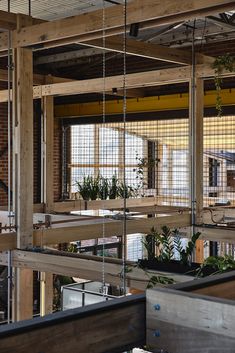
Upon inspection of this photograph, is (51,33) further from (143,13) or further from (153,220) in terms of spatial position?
(153,220)

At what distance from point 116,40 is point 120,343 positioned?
147 inches

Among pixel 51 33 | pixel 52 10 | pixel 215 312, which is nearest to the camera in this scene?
pixel 215 312

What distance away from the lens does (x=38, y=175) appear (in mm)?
10359

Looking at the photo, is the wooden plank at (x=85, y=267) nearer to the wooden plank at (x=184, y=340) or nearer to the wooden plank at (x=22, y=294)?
the wooden plank at (x=22, y=294)

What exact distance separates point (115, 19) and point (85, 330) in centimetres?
281

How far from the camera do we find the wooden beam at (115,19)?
10.7 ft

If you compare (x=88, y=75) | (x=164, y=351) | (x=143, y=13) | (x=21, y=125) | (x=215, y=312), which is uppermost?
(x=88, y=75)

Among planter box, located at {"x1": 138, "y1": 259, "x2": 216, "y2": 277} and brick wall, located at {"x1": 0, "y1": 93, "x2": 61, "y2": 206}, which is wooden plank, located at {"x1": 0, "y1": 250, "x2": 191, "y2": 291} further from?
brick wall, located at {"x1": 0, "y1": 93, "x2": 61, "y2": 206}

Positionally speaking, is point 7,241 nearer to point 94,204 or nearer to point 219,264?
point 219,264

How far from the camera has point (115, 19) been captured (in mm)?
3748

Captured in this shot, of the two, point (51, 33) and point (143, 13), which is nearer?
point (143, 13)

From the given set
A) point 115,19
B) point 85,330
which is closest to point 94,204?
point 115,19

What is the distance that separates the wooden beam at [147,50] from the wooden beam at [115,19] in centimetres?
42

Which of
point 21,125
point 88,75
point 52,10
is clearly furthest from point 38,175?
point 21,125
